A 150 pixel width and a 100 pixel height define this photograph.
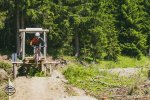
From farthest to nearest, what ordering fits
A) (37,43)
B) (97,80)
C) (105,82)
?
(97,80) → (105,82) → (37,43)

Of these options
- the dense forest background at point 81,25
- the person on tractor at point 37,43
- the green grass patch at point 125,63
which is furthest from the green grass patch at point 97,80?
the green grass patch at point 125,63

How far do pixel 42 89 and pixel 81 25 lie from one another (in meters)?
19.7

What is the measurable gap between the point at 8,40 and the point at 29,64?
14.5m

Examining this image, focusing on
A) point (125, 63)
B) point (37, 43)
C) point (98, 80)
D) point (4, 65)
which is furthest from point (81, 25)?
point (37, 43)

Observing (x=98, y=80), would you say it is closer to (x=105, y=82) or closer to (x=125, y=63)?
(x=105, y=82)

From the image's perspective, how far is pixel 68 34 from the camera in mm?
50125

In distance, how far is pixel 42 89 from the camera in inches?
1309

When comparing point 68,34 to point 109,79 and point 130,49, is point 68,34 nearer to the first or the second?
point 130,49

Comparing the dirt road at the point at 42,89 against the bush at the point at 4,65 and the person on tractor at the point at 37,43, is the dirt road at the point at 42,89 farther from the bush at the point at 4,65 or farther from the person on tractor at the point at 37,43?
the bush at the point at 4,65

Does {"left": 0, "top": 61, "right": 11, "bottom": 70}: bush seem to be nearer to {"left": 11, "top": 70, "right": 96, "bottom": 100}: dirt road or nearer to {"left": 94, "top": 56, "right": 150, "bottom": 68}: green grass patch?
{"left": 11, "top": 70, "right": 96, "bottom": 100}: dirt road

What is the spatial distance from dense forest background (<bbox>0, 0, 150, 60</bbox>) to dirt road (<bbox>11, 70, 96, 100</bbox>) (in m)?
13.7

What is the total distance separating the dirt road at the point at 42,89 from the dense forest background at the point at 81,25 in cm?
1374

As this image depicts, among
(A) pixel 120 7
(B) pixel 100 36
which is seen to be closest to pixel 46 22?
(B) pixel 100 36

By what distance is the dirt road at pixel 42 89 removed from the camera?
31.8 m
